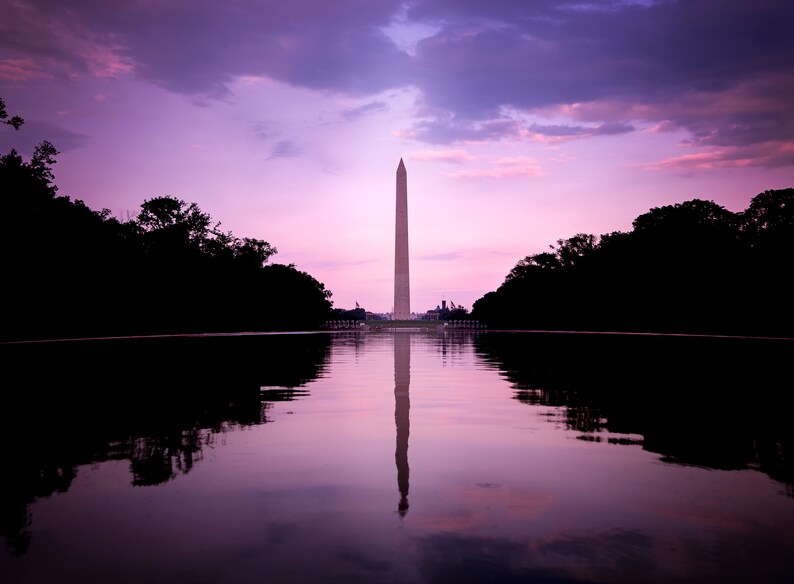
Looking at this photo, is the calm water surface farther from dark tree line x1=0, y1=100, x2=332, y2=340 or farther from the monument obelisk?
the monument obelisk

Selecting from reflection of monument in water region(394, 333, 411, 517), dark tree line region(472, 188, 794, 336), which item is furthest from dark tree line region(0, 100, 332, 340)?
dark tree line region(472, 188, 794, 336)

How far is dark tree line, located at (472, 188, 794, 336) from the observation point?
73.1 m

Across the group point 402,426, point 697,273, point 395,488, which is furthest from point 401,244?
point 395,488

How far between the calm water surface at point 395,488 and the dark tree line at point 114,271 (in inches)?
1737

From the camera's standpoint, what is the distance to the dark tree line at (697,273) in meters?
73.1

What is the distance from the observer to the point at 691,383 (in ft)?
73.2

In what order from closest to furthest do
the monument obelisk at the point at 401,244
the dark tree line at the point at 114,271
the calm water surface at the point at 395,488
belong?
1. the calm water surface at the point at 395,488
2. the dark tree line at the point at 114,271
3. the monument obelisk at the point at 401,244

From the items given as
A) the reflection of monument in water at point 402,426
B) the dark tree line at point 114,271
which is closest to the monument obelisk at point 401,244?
the dark tree line at point 114,271

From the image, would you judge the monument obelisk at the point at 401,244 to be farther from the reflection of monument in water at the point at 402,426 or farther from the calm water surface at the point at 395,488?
the calm water surface at the point at 395,488

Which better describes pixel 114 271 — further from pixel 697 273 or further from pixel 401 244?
pixel 697 273

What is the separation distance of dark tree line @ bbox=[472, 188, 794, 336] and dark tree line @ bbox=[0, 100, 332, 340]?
165ft

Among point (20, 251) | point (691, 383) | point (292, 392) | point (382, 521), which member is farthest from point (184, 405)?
point (20, 251)

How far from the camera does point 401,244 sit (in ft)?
352

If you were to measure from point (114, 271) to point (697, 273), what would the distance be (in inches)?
2368
